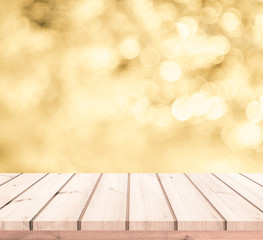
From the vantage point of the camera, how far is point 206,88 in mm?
1905

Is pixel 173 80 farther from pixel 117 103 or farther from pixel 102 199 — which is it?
pixel 102 199

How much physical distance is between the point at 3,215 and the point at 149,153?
40.5 inches

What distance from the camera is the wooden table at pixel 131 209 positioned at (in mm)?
968

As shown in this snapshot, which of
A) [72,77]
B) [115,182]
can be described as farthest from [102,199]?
[72,77]

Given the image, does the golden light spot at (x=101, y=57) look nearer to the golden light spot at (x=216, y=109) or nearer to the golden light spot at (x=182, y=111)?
the golden light spot at (x=182, y=111)

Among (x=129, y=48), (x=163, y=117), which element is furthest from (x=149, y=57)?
(x=163, y=117)

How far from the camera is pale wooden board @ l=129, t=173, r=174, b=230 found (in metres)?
0.97

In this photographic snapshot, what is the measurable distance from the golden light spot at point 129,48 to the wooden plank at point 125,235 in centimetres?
113

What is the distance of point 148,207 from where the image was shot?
1098 millimetres

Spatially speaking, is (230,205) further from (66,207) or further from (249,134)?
(249,134)

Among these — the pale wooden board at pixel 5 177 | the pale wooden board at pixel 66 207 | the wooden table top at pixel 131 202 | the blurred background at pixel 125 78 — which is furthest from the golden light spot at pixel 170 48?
the pale wooden board at pixel 5 177

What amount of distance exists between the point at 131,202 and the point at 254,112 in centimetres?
105

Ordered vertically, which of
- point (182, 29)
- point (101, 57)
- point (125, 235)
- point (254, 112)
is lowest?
point (125, 235)

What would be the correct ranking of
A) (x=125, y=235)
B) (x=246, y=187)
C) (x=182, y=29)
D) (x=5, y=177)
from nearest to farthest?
1. (x=125, y=235)
2. (x=246, y=187)
3. (x=5, y=177)
4. (x=182, y=29)
